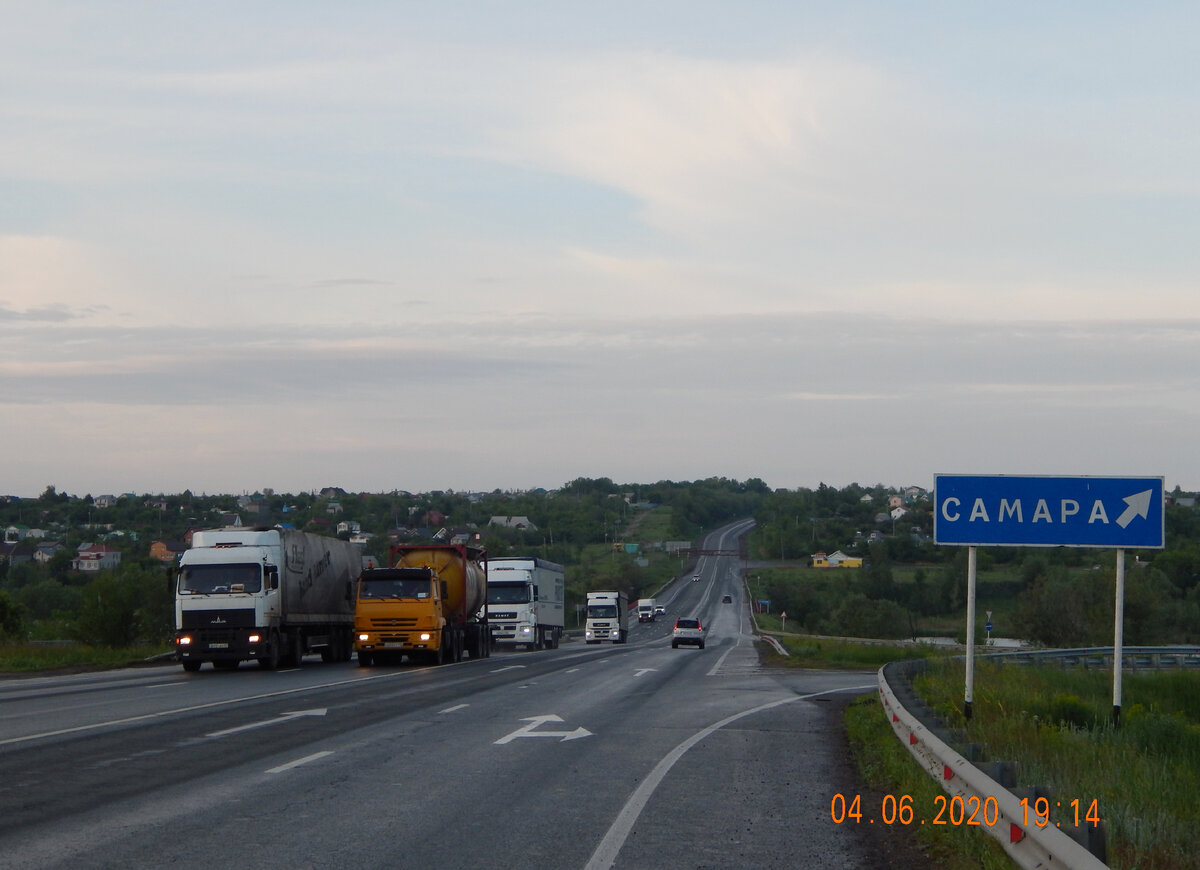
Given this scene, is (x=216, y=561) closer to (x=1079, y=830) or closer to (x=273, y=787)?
(x=273, y=787)

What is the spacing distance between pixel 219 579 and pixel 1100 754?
23015 mm

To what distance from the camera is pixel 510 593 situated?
5384cm

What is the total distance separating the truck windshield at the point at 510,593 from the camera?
176ft

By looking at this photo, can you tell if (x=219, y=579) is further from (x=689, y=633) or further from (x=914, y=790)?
(x=689, y=633)

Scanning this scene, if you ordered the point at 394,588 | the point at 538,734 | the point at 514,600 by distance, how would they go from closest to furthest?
the point at 538,734 < the point at 394,588 < the point at 514,600

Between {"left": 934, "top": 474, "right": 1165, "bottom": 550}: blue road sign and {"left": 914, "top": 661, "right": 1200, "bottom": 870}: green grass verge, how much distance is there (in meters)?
2.13

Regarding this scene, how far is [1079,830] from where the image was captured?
6.48m

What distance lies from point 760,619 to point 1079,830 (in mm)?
101961

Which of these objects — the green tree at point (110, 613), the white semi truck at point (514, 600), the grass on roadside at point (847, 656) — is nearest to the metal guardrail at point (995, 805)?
the grass on roadside at point (847, 656)

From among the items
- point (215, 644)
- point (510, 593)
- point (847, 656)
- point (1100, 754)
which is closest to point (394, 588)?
point (215, 644)

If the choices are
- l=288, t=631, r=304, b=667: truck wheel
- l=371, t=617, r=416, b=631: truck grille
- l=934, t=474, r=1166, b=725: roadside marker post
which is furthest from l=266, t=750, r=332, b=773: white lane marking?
l=371, t=617, r=416, b=631: truck grille

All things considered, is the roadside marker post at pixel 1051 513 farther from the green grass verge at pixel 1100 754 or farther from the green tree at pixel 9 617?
the green tree at pixel 9 617

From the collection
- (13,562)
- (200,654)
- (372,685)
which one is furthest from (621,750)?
(13,562)

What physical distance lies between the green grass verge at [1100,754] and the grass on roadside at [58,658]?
2178 cm
